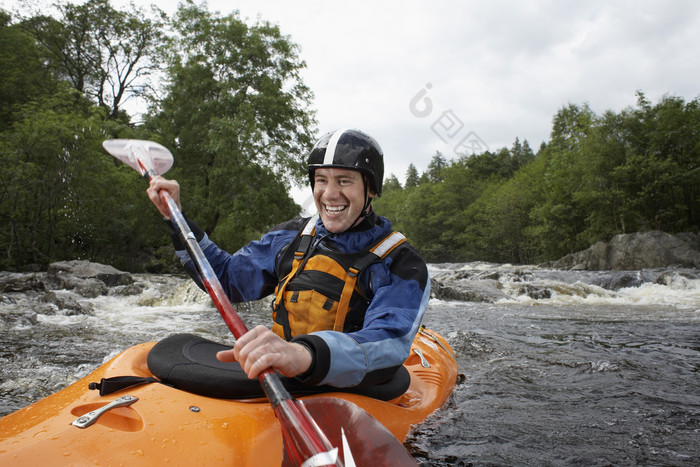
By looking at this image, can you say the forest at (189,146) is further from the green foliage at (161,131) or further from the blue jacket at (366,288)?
the blue jacket at (366,288)

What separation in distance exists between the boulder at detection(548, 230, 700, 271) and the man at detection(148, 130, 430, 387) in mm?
18446

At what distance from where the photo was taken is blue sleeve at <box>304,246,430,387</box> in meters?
1.56

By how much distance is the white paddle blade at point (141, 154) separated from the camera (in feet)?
8.82

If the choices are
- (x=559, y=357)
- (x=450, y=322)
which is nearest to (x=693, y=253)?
(x=450, y=322)

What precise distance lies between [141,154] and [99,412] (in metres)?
1.76

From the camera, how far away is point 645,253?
698 inches

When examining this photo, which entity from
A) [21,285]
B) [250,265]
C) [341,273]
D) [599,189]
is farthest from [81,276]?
[599,189]

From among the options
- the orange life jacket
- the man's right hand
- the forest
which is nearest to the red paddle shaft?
the orange life jacket

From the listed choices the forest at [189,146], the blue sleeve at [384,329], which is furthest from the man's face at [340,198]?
the forest at [189,146]

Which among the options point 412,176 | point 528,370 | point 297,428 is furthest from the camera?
point 412,176

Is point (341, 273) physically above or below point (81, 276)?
above

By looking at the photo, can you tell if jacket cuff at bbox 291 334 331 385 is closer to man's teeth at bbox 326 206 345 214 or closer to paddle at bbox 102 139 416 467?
paddle at bbox 102 139 416 467

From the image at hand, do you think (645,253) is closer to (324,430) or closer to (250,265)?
(250,265)

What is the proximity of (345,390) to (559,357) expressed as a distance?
11.0ft
